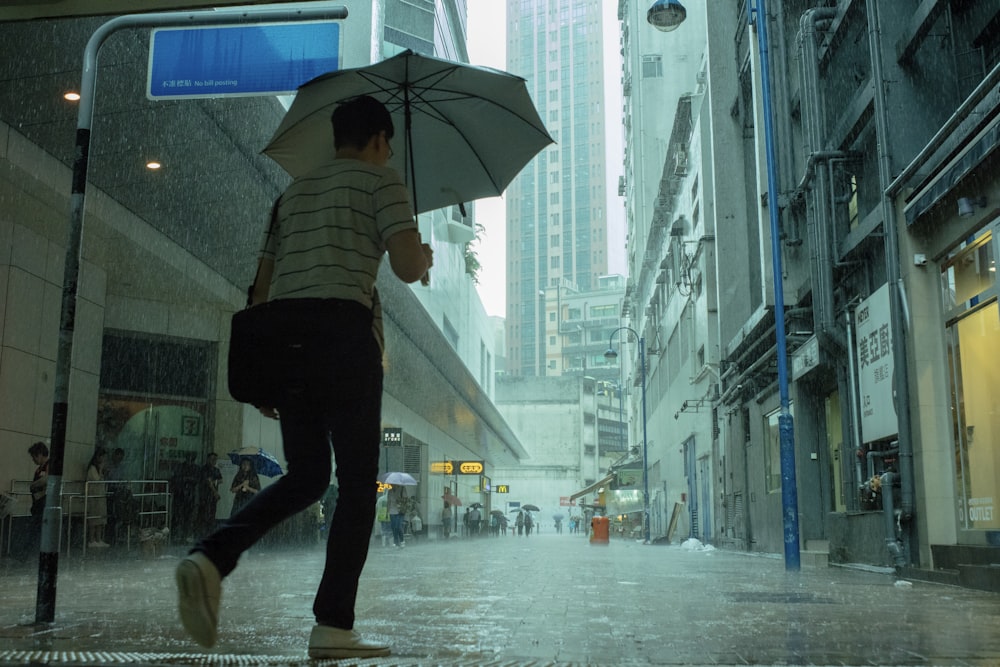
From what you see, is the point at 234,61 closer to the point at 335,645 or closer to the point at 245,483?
the point at 335,645

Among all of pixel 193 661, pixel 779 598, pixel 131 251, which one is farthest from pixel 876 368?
pixel 131 251

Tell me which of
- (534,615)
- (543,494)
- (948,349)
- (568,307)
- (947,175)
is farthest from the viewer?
(568,307)

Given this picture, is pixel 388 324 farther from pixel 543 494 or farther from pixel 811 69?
pixel 543 494

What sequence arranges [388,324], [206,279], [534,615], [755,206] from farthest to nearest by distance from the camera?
[388,324] < [755,206] < [206,279] < [534,615]

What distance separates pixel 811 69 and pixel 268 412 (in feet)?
49.0

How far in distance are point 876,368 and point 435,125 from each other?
31.8ft

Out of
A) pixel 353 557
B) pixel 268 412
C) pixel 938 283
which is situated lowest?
pixel 353 557

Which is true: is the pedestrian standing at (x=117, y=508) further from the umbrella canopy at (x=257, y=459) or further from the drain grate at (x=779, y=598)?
the drain grate at (x=779, y=598)

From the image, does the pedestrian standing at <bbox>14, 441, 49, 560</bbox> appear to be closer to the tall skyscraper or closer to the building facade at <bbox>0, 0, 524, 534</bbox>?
the building facade at <bbox>0, 0, 524, 534</bbox>

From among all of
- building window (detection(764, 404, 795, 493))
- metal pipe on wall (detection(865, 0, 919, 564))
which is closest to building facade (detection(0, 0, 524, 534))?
metal pipe on wall (detection(865, 0, 919, 564))

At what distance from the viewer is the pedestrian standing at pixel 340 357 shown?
3.35 meters

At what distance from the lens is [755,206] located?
2502 cm

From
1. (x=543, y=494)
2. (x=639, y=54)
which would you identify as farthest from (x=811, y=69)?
(x=543, y=494)

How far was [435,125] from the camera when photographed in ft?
15.6
